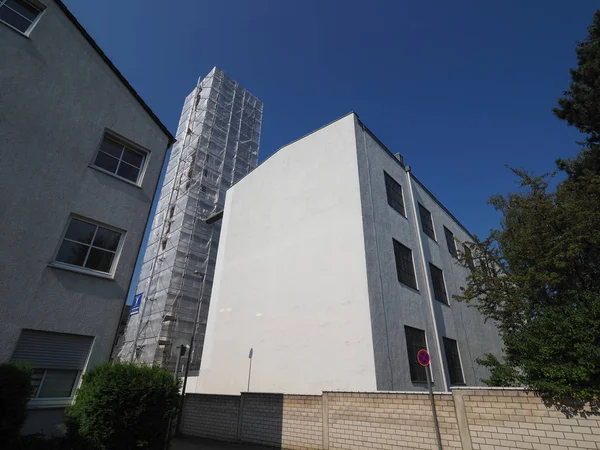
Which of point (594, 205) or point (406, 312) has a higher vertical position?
point (594, 205)

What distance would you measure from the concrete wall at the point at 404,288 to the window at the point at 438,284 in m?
0.38

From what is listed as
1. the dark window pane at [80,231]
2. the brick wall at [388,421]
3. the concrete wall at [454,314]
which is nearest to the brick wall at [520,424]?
the brick wall at [388,421]

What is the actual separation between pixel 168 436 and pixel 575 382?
7.70 metres

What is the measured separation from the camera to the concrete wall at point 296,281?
10.9 m

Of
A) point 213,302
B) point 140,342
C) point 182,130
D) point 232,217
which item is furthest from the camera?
point 182,130

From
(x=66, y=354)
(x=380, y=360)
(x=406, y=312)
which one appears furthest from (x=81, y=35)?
(x=406, y=312)

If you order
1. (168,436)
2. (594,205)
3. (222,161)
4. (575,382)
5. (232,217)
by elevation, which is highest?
(222,161)

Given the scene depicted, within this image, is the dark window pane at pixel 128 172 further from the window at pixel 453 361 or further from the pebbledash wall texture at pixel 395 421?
the window at pixel 453 361

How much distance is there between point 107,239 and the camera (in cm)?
802

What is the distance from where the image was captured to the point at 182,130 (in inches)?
1259

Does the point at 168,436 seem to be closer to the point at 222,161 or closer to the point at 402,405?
the point at 402,405

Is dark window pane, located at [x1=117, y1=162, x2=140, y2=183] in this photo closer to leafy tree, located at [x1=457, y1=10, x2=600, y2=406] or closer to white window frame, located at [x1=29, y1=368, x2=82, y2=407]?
white window frame, located at [x1=29, y1=368, x2=82, y2=407]

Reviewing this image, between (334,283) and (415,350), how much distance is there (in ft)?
13.6

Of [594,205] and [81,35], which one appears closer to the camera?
[81,35]
